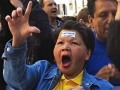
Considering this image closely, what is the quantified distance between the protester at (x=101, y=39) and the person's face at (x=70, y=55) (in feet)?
0.69

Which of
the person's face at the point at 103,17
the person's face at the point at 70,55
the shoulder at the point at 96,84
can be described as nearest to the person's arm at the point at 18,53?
the person's face at the point at 70,55

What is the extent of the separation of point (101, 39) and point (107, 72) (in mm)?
375

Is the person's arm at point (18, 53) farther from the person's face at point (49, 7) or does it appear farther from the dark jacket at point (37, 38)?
the person's face at point (49, 7)

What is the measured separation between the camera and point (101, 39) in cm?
247

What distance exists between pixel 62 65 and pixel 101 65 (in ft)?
Result: 1.33

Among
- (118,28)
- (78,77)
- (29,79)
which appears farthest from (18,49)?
(118,28)

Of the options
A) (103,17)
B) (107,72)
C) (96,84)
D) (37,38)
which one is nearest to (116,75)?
(107,72)

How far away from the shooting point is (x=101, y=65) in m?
2.29

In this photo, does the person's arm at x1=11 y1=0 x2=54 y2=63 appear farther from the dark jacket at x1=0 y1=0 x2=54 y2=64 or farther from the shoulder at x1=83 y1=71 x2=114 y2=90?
the shoulder at x1=83 y1=71 x2=114 y2=90

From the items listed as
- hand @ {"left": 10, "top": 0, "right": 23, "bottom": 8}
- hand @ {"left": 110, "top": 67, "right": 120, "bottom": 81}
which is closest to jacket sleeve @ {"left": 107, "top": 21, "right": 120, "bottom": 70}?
hand @ {"left": 110, "top": 67, "right": 120, "bottom": 81}

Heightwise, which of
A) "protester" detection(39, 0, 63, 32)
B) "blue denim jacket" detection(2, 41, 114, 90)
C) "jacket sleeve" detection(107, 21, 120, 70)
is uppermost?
"jacket sleeve" detection(107, 21, 120, 70)

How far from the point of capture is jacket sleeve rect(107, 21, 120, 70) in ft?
6.28

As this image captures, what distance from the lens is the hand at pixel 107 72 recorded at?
2.15 meters

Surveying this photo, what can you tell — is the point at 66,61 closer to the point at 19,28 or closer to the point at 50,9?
the point at 19,28
